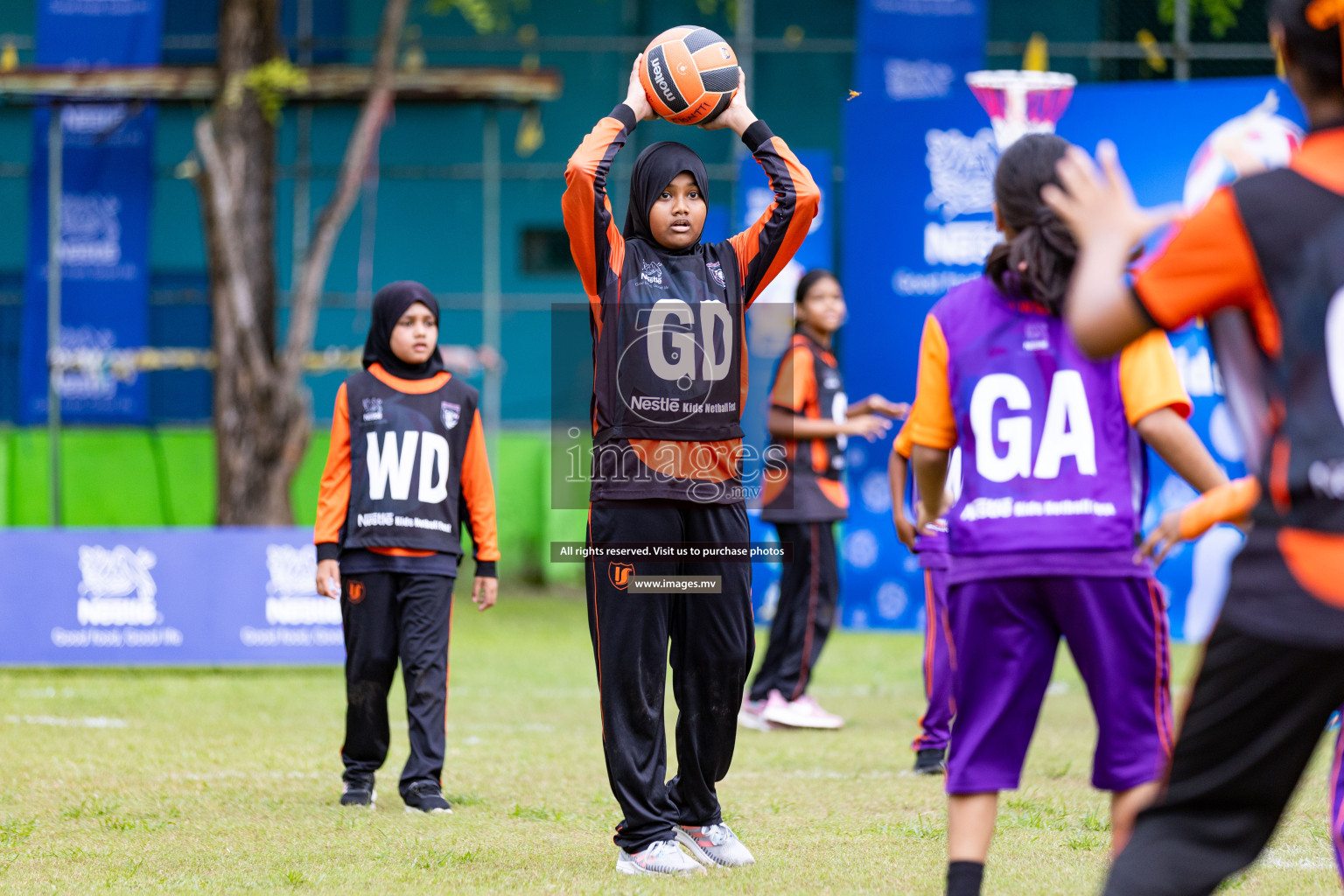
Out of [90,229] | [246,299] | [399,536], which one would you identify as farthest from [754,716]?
A: [90,229]

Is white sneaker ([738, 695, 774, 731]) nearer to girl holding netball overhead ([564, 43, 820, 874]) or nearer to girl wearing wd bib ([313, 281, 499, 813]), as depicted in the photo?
girl wearing wd bib ([313, 281, 499, 813])

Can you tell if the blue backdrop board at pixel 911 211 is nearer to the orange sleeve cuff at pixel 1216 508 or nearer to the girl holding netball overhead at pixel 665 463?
the girl holding netball overhead at pixel 665 463

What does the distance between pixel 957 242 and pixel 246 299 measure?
271 inches

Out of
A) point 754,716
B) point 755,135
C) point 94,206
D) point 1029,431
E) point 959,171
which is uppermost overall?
point 959,171

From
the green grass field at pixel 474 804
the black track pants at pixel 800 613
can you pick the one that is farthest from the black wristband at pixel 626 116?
the black track pants at pixel 800 613

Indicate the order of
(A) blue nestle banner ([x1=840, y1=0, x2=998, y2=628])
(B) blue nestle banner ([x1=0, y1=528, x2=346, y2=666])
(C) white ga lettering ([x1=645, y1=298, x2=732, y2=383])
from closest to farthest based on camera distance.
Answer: (C) white ga lettering ([x1=645, y1=298, x2=732, y2=383]) → (B) blue nestle banner ([x1=0, y1=528, x2=346, y2=666]) → (A) blue nestle banner ([x1=840, y1=0, x2=998, y2=628])

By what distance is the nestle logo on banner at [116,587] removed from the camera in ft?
33.7

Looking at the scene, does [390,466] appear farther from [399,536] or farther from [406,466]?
[399,536]

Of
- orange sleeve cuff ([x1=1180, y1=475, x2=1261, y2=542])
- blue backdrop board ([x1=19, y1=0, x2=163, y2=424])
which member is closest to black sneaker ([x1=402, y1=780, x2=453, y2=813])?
orange sleeve cuff ([x1=1180, y1=475, x2=1261, y2=542])

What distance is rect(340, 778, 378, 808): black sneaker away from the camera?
5.98m

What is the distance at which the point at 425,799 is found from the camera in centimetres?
588

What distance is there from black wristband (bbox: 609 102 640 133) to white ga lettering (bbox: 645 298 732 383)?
55 cm

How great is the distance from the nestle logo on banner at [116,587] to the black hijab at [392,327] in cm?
461

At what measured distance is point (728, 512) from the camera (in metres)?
4.72
